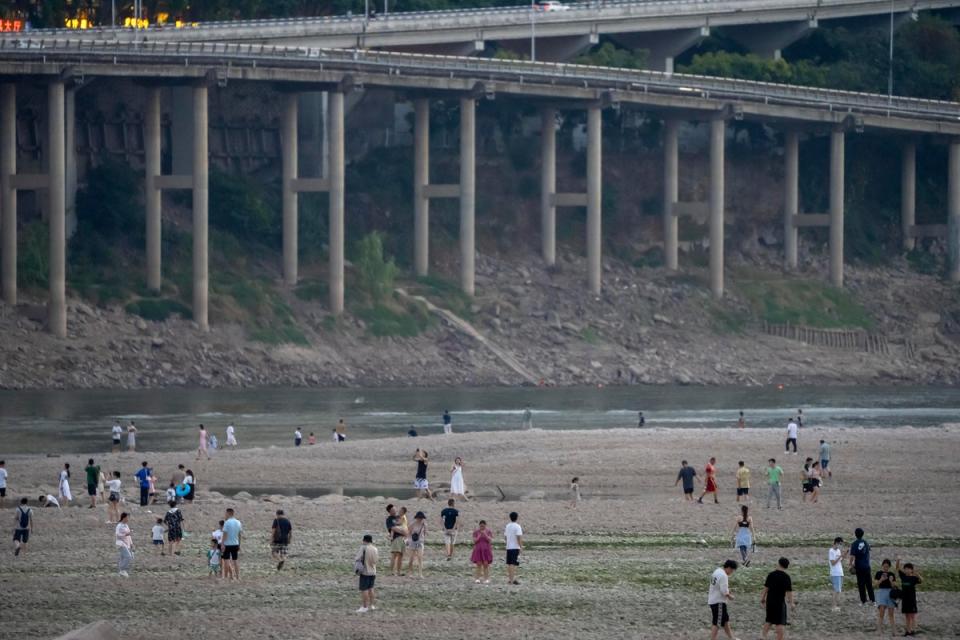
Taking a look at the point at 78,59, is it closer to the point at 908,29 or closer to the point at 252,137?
the point at 252,137

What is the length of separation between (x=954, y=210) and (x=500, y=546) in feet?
266

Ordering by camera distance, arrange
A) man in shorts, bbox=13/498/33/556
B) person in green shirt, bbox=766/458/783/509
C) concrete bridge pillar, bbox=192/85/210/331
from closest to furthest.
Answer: man in shorts, bbox=13/498/33/556 < person in green shirt, bbox=766/458/783/509 < concrete bridge pillar, bbox=192/85/210/331

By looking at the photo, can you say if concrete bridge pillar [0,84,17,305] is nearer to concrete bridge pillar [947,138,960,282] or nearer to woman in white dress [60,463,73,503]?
woman in white dress [60,463,73,503]

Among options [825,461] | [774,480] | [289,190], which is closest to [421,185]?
[289,190]

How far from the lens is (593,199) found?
10662 cm

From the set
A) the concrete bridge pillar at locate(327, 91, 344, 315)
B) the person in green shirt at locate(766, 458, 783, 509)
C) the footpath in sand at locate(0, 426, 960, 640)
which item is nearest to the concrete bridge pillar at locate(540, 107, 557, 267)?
the concrete bridge pillar at locate(327, 91, 344, 315)

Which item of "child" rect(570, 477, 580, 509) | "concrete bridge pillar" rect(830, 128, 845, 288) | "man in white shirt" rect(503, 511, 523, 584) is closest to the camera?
"man in white shirt" rect(503, 511, 523, 584)

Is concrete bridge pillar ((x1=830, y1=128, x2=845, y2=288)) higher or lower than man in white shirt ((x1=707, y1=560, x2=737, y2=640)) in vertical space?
higher

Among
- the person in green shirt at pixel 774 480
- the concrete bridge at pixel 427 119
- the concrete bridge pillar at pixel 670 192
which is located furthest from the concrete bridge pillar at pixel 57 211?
the person in green shirt at pixel 774 480

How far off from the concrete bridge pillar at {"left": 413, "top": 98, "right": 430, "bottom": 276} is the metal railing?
472 cm

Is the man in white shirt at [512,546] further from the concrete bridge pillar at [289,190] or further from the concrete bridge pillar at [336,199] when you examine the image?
the concrete bridge pillar at [289,190]

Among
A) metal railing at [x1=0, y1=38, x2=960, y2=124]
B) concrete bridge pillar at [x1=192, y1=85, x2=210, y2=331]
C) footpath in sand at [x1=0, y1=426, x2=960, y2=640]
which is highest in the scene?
metal railing at [x1=0, y1=38, x2=960, y2=124]

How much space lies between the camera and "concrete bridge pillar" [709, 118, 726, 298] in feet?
361

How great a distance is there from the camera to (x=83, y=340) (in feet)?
288
